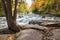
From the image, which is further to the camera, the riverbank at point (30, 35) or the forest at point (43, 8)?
the forest at point (43, 8)

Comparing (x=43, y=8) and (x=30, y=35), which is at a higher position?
(x=30, y=35)

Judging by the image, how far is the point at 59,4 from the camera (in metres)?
26.6

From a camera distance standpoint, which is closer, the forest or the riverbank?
the riverbank

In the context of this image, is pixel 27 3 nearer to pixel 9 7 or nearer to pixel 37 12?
pixel 37 12

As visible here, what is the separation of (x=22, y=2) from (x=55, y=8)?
685 cm

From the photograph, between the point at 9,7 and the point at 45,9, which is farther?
the point at 45,9

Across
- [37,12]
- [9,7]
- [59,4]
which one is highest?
[9,7]

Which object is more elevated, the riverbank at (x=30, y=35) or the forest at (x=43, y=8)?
the riverbank at (x=30, y=35)

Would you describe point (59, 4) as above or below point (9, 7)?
below

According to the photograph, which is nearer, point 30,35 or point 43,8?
point 30,35

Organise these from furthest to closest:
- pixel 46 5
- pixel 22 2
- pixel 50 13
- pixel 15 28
→ pixel 22 2
pixel 46 5
pixel 50 13
pixel 15 28

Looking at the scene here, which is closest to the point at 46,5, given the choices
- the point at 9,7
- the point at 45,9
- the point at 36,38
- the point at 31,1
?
the point at 45,9

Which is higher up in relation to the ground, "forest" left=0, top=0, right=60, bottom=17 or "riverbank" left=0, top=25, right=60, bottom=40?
"riverbank" left=0, top=25, right=60, bottom=40

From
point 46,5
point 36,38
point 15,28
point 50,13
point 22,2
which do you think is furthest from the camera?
point 22,2
